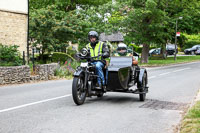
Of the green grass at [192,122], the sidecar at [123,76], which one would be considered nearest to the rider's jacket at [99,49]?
the sidecar at [123,76]

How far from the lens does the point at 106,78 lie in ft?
26.5

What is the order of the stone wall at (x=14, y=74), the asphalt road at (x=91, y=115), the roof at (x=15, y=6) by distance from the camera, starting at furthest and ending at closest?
the roof at (x=15, y=6), the stone wall at (x=14, y=74), the asphalt road at (x=91, y=115)

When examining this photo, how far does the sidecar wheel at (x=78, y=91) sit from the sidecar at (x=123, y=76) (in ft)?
2.36

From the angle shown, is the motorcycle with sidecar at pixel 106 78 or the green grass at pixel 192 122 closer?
the green grass at pixel 192 122

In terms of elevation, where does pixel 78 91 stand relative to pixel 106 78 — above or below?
below

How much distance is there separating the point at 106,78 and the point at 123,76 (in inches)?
17.3

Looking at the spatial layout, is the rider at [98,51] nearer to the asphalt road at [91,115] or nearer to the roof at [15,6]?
the asphalt road at [91,115]

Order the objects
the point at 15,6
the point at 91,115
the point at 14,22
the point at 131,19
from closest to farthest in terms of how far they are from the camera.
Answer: the point at 91,115 → the point at 15,6 → the point at 14,22 → the point at 131,19

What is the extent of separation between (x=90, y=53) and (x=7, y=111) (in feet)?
8.68

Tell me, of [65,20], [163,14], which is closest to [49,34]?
[65,20]

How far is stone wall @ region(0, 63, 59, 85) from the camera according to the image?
13484 mm

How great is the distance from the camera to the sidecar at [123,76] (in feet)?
25.9

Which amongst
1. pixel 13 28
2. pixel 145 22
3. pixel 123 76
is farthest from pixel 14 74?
pixel 145 22

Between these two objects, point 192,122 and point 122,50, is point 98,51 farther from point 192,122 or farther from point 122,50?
point 192,122
